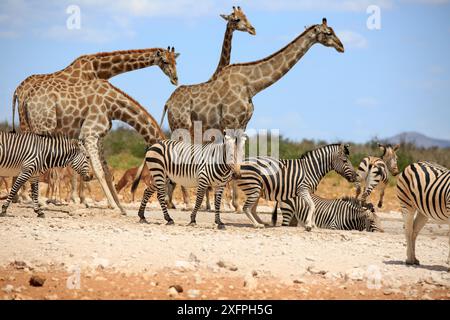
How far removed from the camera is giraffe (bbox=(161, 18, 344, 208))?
1795 cm

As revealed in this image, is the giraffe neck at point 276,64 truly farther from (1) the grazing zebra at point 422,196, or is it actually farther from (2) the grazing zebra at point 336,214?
(1) the grazing zebra at point 422,196

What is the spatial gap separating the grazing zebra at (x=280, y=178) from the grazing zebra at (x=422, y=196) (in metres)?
2.98

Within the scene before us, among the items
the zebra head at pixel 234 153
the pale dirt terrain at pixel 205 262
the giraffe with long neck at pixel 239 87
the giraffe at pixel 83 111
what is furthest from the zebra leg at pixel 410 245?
the giraffe with long neck at pixel 239 87

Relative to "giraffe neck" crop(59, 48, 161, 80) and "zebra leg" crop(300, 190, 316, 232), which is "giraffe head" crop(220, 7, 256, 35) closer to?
"giraffe neck" crop(59, 48, 161, 80)

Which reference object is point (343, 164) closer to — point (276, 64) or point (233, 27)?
point (276, 64)

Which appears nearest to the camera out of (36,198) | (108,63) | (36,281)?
(36,281)

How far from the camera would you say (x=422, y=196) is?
11516mm

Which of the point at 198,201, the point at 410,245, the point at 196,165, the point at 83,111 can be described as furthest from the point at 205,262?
the point at 83,111

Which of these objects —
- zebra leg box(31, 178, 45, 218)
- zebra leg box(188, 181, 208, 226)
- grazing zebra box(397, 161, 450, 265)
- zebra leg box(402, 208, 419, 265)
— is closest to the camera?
grazing zebra box(397, 161, 450, 265)

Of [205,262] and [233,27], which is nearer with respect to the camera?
[205,262]

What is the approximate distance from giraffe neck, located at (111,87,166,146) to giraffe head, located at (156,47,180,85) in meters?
1.11

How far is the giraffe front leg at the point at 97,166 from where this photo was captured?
16188mm

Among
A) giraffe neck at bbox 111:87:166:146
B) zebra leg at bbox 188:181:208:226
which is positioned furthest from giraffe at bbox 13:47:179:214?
zebra leg at bbox 188:181:208:226

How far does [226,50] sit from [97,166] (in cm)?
526
